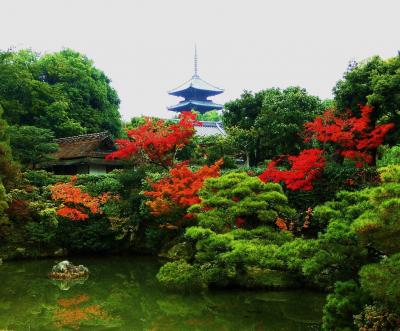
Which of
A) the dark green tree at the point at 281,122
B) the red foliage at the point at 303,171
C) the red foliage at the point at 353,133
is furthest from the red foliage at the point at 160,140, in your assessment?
the red foliage at the point at 353,133

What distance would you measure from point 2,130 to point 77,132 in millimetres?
13100

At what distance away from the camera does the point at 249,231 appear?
1262 cm

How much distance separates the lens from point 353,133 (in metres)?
17.7

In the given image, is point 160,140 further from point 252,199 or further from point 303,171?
point 252,199

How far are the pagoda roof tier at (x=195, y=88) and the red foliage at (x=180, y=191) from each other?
40.1 metres

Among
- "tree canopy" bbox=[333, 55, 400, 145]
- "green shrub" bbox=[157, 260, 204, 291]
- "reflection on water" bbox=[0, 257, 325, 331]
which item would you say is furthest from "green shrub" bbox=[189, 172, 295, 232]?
"tree canopy" bbox=[333, 55, 400, 145]

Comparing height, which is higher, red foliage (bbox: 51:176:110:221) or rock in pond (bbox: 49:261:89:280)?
red foliage (bbox: 51:176:110:221)

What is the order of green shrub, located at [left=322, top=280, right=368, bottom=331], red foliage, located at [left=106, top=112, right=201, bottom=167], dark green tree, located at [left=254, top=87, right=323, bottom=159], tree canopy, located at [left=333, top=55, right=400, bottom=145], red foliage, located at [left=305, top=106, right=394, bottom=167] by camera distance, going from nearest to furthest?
green shrub, located at [left=322, top=280, right=368, bottom=331], tree canopy, located at [left=333, top=55, right=400, bottom=145], red foliage, located at [left=305, top=106, right=394, bottom=167], dark green tree, located at [left=254, top=87, right=323, bottom=159], red foliage, located at [left=106, top=112, right=201, bottom=167]

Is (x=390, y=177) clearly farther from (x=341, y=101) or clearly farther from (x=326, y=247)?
(x=341, y=101)

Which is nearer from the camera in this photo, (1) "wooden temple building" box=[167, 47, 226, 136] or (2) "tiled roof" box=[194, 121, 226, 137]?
(2) "tiled roof" box=[194, 121, 226, 137]

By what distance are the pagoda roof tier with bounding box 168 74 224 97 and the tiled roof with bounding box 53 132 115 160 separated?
1220 inches

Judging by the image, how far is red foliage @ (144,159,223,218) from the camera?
54.3 feet

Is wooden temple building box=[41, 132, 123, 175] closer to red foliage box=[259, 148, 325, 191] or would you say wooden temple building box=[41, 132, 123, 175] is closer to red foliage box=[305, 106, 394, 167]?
red foliage box=[259, 148, 325, 191]

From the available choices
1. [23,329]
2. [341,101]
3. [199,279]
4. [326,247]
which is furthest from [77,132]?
[326,247]
